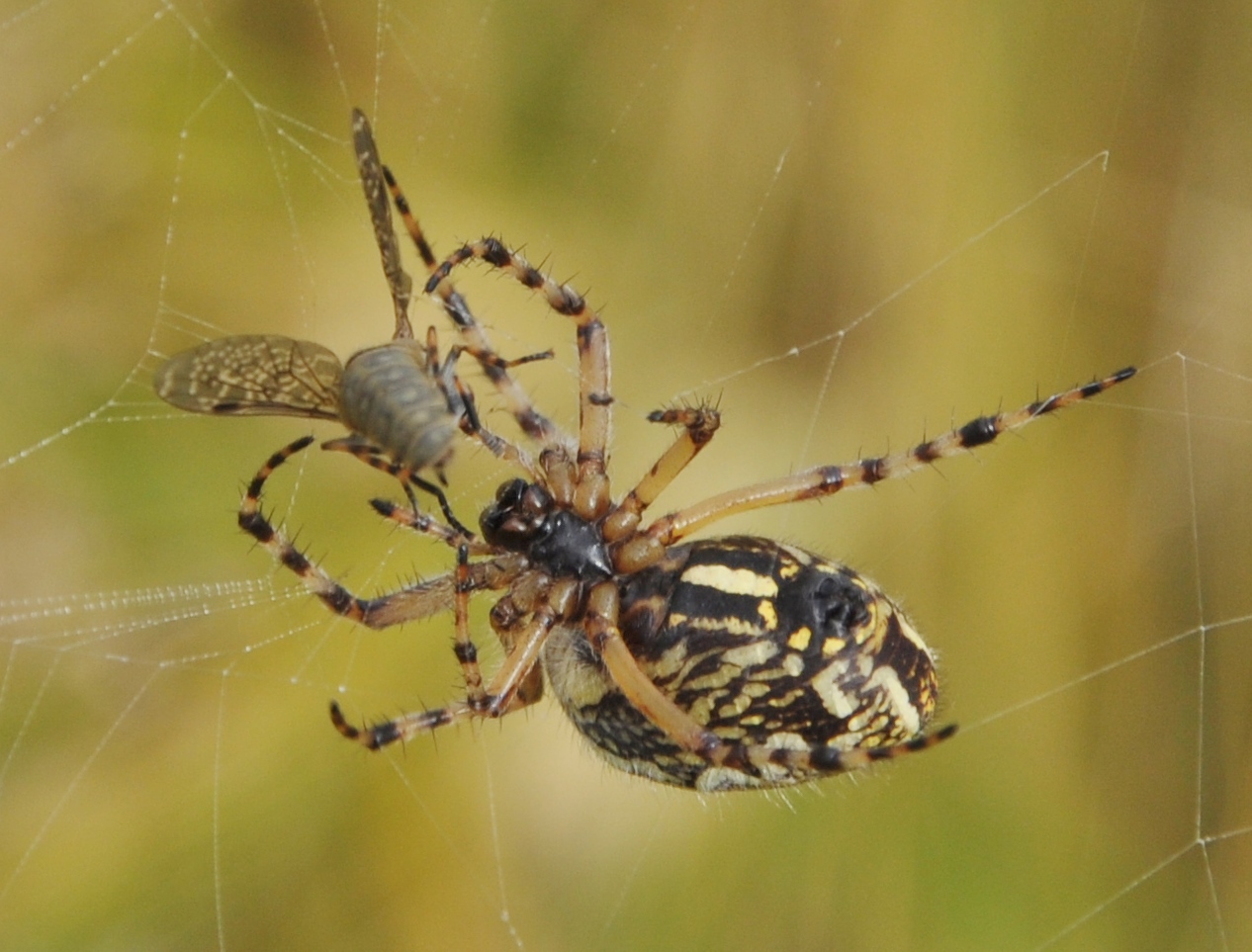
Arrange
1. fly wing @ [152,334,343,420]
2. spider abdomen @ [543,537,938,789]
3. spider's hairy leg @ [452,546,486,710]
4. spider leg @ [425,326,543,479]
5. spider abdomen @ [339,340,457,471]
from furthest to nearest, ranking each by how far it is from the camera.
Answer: spider's hairy leg @ [452,546,486,710]
spider abdomen @ [543,537,938,789]
spider leg @ [425,326,543,479]
fly wing @ [152,334,343,420]
spider abdomen @ [339,340,457,471]

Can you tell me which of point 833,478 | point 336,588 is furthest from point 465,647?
point 833,478

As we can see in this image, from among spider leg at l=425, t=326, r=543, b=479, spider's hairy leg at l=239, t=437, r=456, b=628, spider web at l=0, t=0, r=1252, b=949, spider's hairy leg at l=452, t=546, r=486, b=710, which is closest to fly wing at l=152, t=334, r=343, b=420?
spider leg at l=425, t=326, r=543, b=479

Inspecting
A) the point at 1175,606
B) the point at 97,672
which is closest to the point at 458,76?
the point at 97,672

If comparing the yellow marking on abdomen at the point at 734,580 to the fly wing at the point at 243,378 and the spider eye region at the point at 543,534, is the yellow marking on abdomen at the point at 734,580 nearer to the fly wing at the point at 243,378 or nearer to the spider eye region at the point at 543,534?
the spider eye region at the point at 543,534

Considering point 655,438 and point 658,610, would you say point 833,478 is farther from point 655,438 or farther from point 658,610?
point 655,438

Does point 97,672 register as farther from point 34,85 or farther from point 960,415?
point 960,415

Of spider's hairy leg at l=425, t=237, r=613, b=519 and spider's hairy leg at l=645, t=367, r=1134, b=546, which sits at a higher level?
spider's hairy leg at l=425, t=237, r=613, b=519

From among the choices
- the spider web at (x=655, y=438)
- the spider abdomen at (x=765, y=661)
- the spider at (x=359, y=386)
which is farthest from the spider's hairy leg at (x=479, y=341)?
the spider abdomen at (x=765, y=661)

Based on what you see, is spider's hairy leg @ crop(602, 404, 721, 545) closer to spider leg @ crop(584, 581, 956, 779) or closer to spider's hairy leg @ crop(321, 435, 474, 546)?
spider leg @ crop(584, 581, 956, 779)
